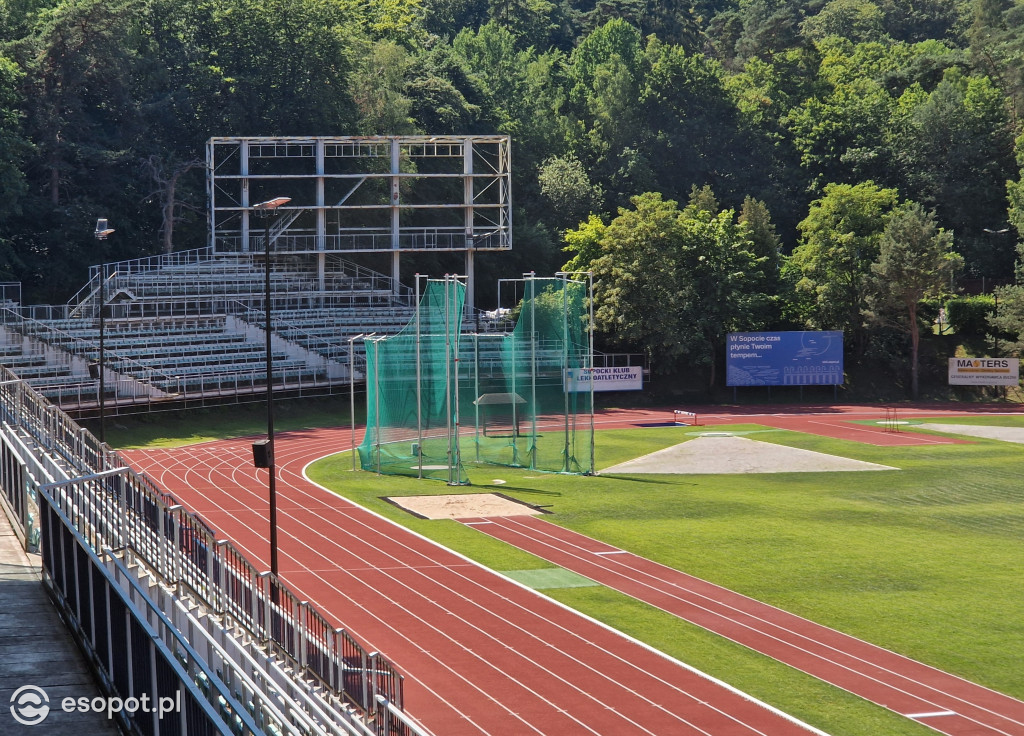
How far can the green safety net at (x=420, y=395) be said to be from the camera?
1417 inches

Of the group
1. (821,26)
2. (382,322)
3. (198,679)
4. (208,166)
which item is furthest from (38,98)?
(821,26)

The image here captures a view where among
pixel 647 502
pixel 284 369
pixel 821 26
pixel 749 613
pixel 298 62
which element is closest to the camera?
pixel 749 613

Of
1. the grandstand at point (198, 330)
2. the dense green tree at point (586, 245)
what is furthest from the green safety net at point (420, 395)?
the dense green tree at point (586, 245)

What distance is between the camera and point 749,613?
21.3 metres

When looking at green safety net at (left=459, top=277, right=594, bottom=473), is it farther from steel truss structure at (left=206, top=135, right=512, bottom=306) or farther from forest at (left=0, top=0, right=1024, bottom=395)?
steel truss structure at (left=206, top=135, right=512, bottom=306)

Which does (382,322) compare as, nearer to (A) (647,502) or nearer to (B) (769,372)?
(B) (769,372)

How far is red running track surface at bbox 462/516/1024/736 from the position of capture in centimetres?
1633

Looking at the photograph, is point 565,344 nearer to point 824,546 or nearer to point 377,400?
point 377,400

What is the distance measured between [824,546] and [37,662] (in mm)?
18987

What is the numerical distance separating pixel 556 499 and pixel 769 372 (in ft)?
103

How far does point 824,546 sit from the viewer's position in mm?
27109

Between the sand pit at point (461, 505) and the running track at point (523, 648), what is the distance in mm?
2177

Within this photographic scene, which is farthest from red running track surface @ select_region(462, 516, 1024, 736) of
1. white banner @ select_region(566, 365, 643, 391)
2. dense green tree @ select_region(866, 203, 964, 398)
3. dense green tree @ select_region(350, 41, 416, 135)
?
dense green tree @ select_region(350, 41, 416, 135)

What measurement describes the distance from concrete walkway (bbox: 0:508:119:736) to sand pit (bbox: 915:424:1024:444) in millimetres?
40661
